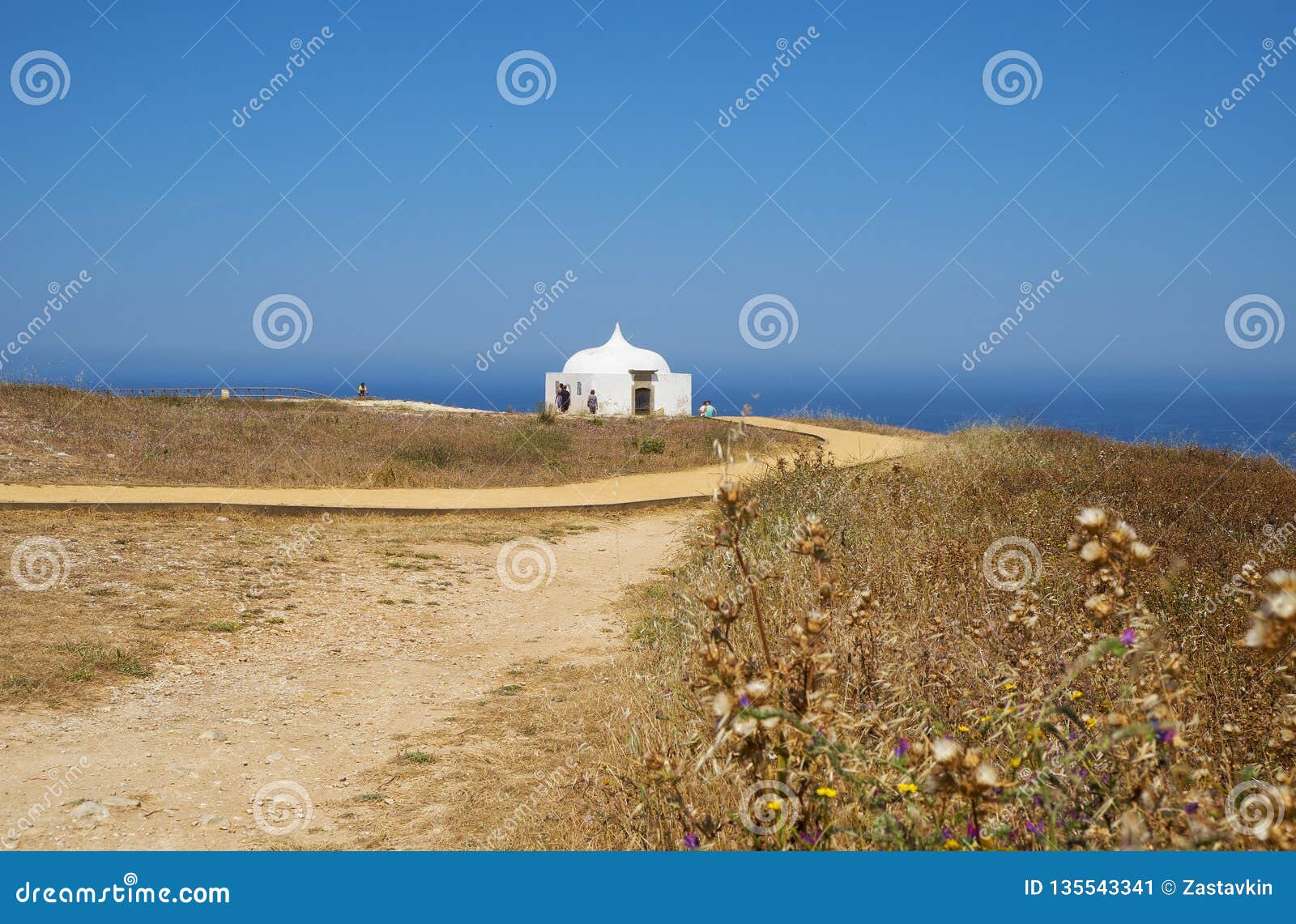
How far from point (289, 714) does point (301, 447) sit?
13.8 meters

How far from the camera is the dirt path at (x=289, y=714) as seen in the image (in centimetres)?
421

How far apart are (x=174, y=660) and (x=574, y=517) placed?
7.26 metres

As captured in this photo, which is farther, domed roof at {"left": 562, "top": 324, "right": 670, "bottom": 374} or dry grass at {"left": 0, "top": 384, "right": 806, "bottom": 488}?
domed roof at {"left": 562, "top": 324, "right": 670, "bottom": 374}

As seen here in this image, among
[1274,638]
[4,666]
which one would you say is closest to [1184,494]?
[1274,638]
